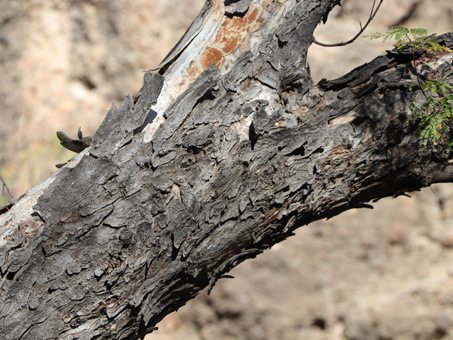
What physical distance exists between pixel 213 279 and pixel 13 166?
3.54m

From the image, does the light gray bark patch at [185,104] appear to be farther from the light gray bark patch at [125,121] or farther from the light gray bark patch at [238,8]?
the light gray bark patch at [238,8]

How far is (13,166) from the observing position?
14.9 ft

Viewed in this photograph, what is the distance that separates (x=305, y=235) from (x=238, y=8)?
3101mm

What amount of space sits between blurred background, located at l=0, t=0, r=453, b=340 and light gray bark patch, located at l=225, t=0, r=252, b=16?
2.98 m

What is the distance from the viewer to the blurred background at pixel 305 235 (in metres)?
4.34

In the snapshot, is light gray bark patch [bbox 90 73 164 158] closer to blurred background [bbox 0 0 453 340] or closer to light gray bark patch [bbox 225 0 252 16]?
light gray bark patch [bbox 225 0 252 16]

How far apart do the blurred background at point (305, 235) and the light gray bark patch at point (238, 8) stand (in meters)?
2.98

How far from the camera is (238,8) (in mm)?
1553

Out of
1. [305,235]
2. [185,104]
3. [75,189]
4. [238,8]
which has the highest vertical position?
[305,235]

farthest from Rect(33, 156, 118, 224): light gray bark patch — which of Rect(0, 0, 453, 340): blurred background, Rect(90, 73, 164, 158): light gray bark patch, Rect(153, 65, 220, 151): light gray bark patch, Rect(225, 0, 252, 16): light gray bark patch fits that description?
Rect(0, 0, 453, 340): blurred background

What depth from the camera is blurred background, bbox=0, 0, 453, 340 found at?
4.34 meters

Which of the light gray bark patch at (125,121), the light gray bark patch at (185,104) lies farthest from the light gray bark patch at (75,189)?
the light gray bark patch at (185,104)

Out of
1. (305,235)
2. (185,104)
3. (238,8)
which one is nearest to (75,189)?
(185,104)

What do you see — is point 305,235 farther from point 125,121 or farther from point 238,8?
point 125,121
